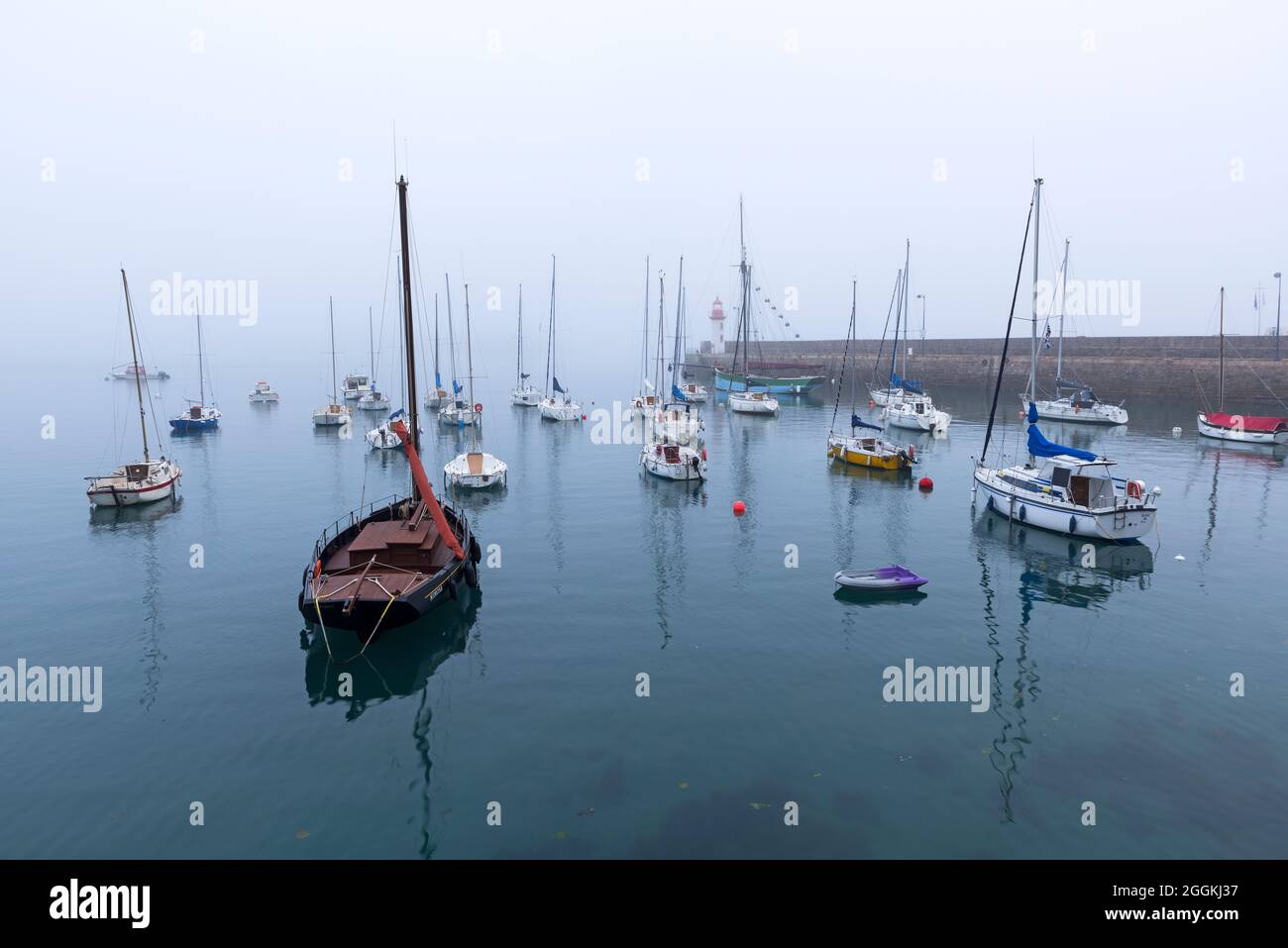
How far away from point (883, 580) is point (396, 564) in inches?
690

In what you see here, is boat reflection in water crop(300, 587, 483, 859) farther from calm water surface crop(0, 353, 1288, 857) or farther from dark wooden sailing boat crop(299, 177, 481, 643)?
dark wooden sailing boat crop(299, 177, 481, 643)

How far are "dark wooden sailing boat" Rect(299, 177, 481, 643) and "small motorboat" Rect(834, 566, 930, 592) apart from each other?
1417 cm

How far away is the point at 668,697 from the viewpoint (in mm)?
20031

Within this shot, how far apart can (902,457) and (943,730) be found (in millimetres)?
36947

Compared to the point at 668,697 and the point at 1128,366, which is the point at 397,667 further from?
the point at 1128,366

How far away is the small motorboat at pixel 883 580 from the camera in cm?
2788

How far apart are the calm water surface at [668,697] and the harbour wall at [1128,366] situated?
63065 mm

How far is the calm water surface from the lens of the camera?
1459cm

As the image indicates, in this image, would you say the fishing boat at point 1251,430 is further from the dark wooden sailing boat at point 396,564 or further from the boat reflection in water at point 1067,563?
the dark wooden sailing boat at point 396,564
